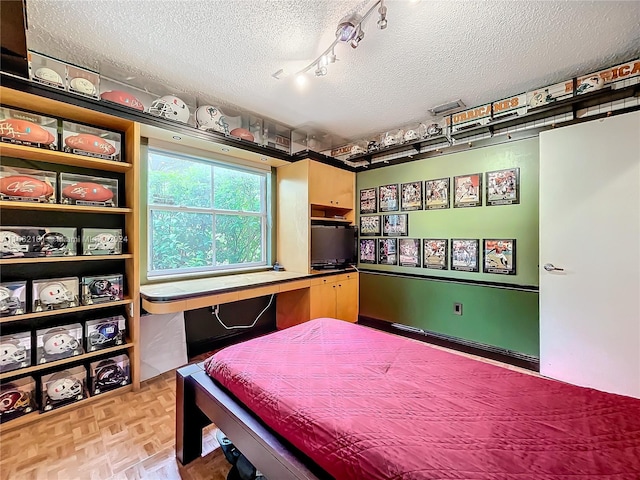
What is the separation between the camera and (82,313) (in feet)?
7.54

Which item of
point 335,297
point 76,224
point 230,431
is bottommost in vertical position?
point 230,431

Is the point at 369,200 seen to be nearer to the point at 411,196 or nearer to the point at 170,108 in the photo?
the point at 411,196

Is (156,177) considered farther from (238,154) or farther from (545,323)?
(545,323)

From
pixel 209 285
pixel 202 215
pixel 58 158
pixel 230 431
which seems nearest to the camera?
pixel 230 431

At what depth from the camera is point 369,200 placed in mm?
3939

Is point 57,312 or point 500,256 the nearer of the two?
point 57,312

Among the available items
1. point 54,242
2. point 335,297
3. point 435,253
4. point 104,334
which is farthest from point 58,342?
point 435,253

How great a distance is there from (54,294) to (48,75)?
1.52 metres

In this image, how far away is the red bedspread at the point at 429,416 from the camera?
863mm

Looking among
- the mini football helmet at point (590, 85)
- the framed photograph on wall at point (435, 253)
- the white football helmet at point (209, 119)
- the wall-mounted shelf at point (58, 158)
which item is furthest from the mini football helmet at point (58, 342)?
the mini football helmet at point (590, 85)

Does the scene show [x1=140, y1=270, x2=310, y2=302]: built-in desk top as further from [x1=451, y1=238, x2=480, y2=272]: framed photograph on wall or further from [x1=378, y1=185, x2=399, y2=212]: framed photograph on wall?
[x1=451, y1=238, x2=480, y2=272]: framed photograph on wall

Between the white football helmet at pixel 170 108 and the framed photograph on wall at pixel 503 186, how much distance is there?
308cm

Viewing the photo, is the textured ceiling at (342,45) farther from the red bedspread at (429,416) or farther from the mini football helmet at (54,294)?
the red bedspread at (429,416)

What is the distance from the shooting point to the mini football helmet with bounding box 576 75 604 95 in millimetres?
2258
